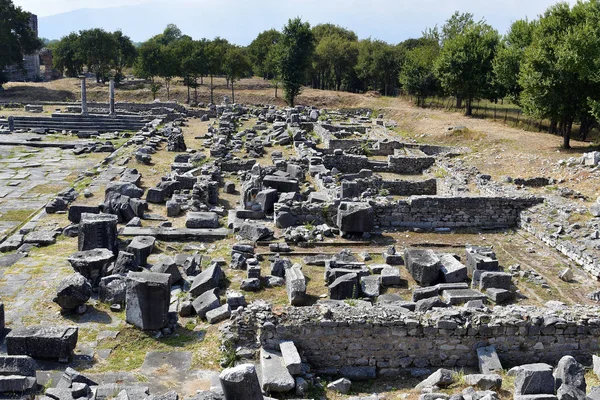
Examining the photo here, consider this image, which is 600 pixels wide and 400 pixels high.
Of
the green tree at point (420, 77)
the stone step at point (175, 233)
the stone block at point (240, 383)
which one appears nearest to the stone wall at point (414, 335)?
the stone block at point (240, 383)

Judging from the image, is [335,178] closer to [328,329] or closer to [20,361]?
A: [328,329]

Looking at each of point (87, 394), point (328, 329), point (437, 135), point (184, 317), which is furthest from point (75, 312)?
point (437, 135)

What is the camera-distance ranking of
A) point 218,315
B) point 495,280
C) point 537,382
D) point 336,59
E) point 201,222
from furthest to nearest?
point 336,59 < point 201,222 < point 495,280 < point 218,315 < point 537,382

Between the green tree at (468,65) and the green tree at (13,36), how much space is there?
139 ft

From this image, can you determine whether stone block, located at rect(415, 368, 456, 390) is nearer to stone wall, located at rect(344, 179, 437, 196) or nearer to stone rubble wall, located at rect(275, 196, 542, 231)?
stone rubble wall, located at rect(275, 196, 542, 231)

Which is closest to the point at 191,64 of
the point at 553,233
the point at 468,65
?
the point at 468,65

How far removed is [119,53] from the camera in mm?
72312

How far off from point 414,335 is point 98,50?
6358cm

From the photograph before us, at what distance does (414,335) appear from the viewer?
9.59 metres

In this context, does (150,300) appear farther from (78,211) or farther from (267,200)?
(267,200)

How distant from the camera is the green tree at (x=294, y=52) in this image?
51.4 m

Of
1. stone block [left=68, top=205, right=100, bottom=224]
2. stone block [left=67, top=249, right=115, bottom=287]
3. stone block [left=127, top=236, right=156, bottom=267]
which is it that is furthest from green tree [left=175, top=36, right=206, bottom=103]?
stone block [left=67, top=249, right=115, bottom=287]

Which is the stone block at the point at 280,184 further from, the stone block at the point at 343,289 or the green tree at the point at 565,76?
the green tree at the point at 565,76

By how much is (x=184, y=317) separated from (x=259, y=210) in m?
6.88
